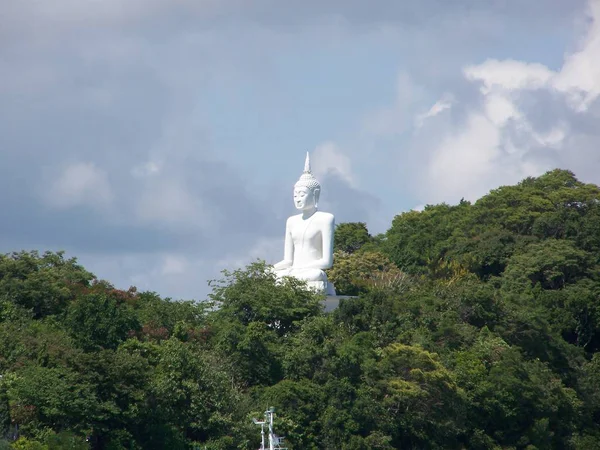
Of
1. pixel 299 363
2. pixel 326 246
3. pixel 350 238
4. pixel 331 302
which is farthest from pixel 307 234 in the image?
pixel 350 238

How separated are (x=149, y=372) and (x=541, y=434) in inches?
516

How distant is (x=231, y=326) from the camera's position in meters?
43.6

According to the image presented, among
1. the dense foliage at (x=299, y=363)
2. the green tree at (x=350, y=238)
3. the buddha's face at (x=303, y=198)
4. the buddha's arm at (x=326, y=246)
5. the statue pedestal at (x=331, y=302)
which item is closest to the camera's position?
the dense foliage at (x=299, y=363)

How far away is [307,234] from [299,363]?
867cm

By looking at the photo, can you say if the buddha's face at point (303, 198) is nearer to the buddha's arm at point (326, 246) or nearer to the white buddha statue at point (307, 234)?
the white buddha statue at point (307, 234)

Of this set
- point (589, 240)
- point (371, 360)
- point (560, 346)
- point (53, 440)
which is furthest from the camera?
point (589, 240)

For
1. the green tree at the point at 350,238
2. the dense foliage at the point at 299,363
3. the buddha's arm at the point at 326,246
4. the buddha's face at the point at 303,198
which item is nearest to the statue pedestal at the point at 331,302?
the dense foliage at the point at 299,363

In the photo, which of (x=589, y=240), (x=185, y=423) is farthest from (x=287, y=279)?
(x=589, y=240)

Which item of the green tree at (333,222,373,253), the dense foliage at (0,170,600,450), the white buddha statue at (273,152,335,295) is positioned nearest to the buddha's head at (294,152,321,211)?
the white buddha statue at (273,152,335,295)

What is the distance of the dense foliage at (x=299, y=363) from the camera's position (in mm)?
37781

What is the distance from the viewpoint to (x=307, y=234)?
5072cm

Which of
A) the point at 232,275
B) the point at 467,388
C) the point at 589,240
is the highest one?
the point at 589,240

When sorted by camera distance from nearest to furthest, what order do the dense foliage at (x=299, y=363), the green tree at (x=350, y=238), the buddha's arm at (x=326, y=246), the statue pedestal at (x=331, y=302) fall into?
the dense foliage at (x=299, y=363), the statue pedestal at (x=331, y=302), the buddha's arm at (x=326, y=246), the green tree at (x=350, y=238)

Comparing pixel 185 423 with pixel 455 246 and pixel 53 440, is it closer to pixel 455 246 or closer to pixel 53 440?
pixel 53 440
